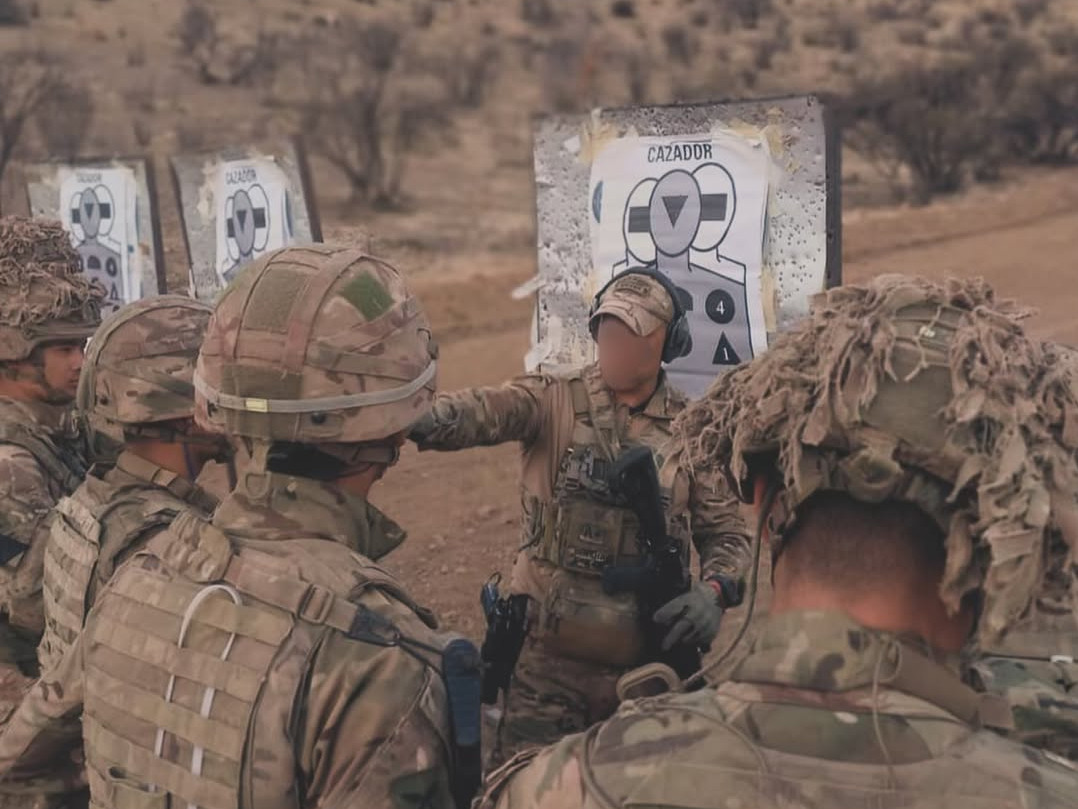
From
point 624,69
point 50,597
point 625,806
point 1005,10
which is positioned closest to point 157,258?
point 50,597

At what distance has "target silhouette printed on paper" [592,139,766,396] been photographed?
4266 mm

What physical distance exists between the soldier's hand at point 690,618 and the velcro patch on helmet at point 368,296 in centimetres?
139

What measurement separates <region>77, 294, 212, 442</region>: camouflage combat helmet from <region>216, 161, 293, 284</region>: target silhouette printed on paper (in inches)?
117

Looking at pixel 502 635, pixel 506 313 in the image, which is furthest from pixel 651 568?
pixel 506 313

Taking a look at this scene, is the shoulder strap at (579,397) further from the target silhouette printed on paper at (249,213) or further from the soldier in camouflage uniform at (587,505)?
the target silhouette printed on paper at (249,213)

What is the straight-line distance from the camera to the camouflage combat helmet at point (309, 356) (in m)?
2.04

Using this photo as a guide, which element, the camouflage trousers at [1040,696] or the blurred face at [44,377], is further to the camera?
the blurred face at [44,377]

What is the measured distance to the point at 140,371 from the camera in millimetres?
2926

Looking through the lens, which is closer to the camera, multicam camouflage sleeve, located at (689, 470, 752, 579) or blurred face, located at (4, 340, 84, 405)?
multicam camouflage sleeve, located at (689, 470, 752, 579)

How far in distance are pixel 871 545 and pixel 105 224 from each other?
672 centimetres

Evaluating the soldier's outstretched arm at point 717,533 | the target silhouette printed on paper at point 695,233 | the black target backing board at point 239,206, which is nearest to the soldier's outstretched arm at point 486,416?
the soldier's outstretched arm at point 717,533

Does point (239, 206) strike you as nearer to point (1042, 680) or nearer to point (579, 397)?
point (579, 397)

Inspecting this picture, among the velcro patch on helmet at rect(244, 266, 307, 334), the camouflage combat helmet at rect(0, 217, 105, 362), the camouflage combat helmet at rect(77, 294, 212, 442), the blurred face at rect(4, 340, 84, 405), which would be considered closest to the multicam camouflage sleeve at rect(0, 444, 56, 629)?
the camouflage combat helmet at rect(77, 294, 212, 442)

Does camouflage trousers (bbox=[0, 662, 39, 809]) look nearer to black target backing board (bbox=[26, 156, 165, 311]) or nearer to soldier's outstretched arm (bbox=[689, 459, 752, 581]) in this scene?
soldier's outstretched arm (bbox=[689, 459, 752, 581])
